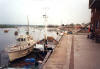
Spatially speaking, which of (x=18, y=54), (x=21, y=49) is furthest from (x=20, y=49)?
(x=18, y=54)

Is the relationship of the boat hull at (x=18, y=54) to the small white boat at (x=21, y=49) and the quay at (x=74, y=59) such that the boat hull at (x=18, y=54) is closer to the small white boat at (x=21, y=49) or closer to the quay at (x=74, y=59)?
the small white boat at (x=21, y=49)

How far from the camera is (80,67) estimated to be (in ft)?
20.6

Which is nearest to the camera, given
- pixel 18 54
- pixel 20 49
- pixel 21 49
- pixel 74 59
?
pixel 74 59

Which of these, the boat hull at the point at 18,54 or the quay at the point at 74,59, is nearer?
the quay at the point at 74,59

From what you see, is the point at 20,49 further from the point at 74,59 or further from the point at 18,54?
the point at 74,59

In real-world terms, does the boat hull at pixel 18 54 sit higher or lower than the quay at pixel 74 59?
lower

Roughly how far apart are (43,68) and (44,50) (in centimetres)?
1159

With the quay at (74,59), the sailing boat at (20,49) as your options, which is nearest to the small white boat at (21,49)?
the sailing boat at (20,49)

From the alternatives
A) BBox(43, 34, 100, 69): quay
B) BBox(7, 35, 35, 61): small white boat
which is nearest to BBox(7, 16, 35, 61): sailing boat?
BBox(7, 35, 35, 61): small white boat

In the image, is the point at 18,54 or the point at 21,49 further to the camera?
the point at 21,49

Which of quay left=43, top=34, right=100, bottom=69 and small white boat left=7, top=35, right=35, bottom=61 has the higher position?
quay left=43, top=34, right=100, bottom=69

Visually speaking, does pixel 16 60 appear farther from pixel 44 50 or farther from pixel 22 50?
pixel 44 50

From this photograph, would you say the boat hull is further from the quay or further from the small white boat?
the quay

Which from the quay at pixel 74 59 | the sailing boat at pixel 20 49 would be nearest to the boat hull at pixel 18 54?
the sailing boat at pixel 20 49
